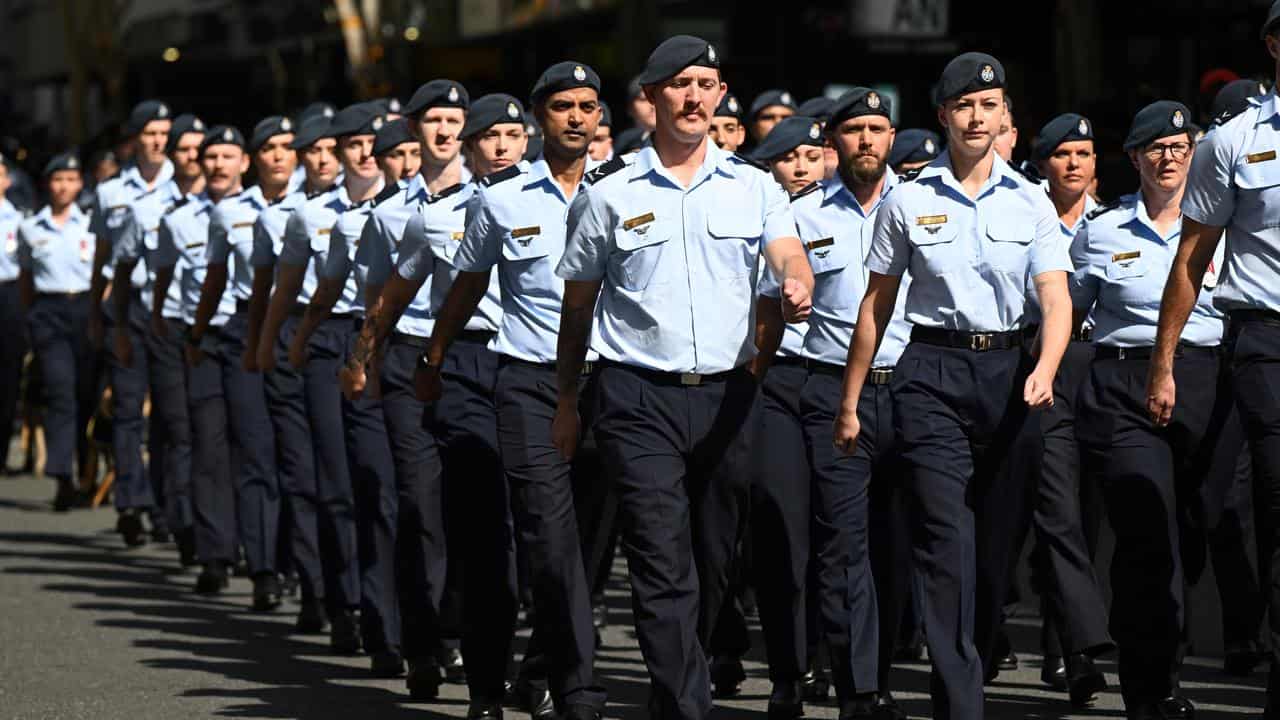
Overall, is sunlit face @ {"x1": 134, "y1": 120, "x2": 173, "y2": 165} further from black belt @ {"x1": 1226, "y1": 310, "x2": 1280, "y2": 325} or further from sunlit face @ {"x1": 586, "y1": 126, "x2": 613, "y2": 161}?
black belt @ {"x1": 1226, "y1": 310, "x2": 1280, "y2": 325}

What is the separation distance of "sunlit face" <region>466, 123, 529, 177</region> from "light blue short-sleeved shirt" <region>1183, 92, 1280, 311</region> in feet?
9.02

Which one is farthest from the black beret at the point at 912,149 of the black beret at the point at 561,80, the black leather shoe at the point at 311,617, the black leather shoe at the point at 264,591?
the black leather shoe at the point at 264,591

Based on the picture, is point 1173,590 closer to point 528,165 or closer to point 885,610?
point 885,610

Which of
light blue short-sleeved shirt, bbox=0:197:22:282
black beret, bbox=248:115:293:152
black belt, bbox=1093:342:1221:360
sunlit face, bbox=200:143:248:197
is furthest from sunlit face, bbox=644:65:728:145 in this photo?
light blue short-sleeved shirt, bbox=0:197:22:282

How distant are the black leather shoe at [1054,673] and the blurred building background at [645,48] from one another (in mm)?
5406

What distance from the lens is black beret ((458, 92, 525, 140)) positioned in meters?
10.2

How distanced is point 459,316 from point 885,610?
6.10 ft

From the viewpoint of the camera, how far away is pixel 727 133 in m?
13.1

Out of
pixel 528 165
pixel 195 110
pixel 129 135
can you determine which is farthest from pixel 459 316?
pixel 195 110

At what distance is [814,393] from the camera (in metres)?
10.3

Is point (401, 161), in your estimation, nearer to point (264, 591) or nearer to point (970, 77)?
point (264, 591)

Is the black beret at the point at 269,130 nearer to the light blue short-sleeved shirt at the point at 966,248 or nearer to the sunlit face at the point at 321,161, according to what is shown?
the sunlit face at the point at 321,161

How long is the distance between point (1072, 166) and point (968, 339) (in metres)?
2.46

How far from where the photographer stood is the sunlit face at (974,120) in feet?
28.7
